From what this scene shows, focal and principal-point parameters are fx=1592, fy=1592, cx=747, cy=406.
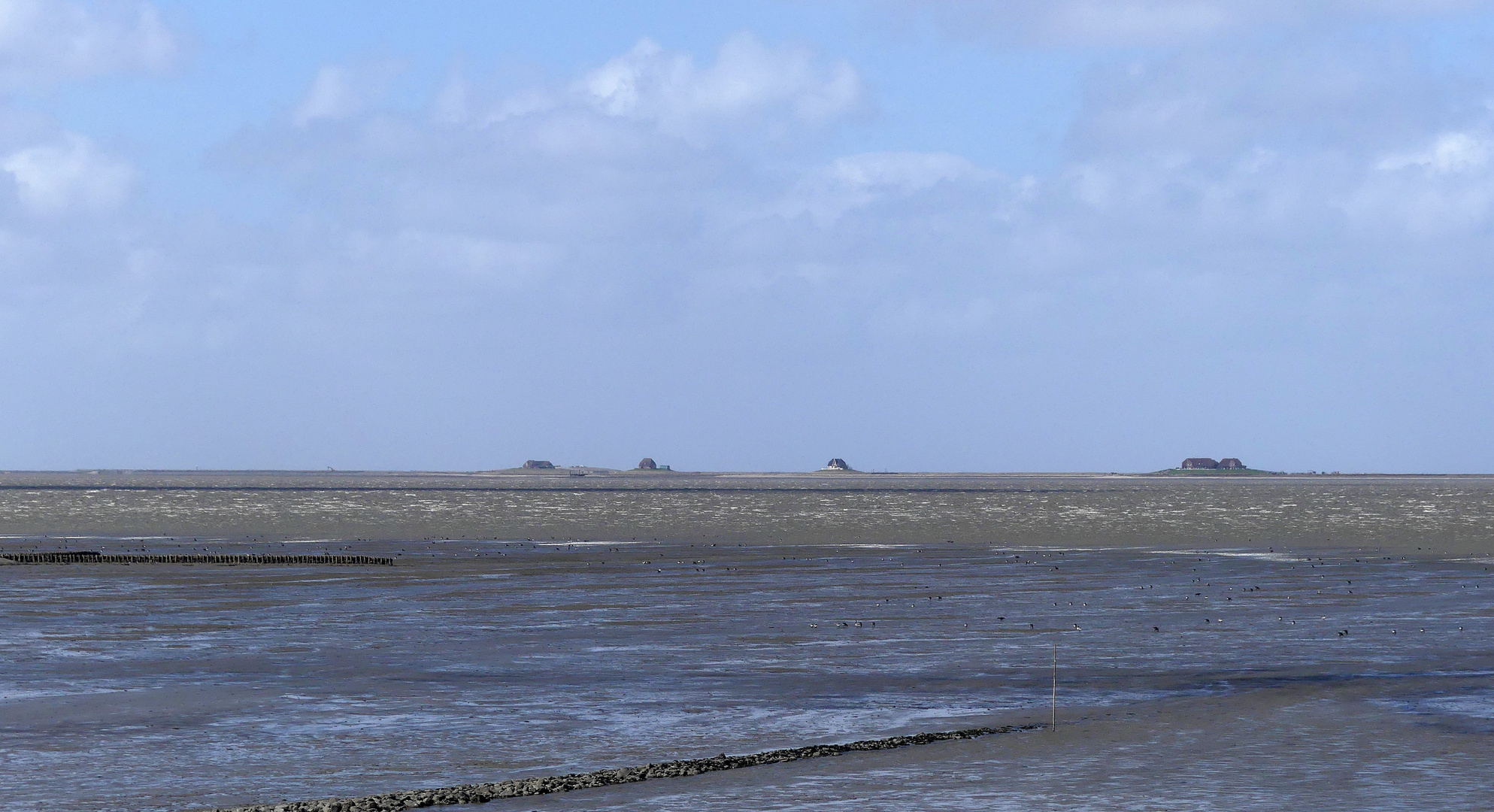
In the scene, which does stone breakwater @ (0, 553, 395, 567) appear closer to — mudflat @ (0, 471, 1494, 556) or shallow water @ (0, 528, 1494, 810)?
shallow water @ (0, 528, 1494, 810)

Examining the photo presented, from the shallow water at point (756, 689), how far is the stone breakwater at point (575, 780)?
342 millimetres

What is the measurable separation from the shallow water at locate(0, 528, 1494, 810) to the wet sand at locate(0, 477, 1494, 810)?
0.26 feet

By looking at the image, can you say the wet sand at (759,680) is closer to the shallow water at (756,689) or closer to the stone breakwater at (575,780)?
the shallow water at (756,689)

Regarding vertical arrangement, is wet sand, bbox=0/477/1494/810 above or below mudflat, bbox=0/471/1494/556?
below

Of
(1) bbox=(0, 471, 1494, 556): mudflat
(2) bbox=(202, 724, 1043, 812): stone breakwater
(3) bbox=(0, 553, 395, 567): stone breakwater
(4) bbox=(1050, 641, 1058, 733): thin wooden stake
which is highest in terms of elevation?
(1) bbox=(0, 471, 1494, 556): mudflat

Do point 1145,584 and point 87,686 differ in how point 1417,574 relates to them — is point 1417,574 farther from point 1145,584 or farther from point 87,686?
point 87,686

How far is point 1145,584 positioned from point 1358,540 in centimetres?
3089

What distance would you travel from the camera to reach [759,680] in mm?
24328

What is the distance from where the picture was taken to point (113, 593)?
40688mm

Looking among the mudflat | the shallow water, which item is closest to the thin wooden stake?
the shallow water

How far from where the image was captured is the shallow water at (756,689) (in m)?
16.4

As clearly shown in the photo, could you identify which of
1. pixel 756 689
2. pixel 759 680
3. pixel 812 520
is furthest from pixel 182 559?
pixel 812 520

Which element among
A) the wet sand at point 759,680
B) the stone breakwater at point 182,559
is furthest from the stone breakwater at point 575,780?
the stone breakwater at point 182,559

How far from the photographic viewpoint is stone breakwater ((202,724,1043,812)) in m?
15.2
